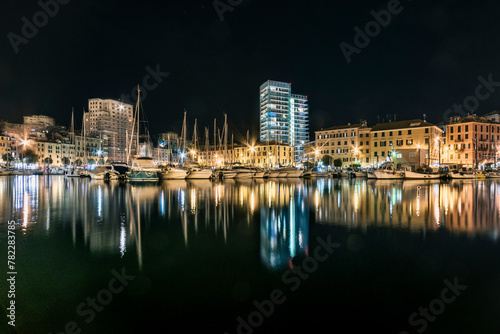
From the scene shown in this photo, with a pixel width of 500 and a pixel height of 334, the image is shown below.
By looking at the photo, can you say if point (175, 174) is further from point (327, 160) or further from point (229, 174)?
point (327, 160)

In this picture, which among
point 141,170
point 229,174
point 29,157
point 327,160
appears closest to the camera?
point 141,170

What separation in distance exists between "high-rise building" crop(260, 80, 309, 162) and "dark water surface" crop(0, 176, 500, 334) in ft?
397

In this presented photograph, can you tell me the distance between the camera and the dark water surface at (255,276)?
434 centimetres

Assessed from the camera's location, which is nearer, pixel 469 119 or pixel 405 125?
pixel 405 125

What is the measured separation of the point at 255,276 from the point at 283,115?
135048mm

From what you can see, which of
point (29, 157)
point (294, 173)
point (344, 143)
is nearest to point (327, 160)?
point (344, 143)

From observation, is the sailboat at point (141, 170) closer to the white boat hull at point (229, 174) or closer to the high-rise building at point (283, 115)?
the white boat hull at point (229, 174)

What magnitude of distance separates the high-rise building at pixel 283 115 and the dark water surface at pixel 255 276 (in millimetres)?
120992

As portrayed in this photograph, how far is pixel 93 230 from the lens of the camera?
9680 millimetres

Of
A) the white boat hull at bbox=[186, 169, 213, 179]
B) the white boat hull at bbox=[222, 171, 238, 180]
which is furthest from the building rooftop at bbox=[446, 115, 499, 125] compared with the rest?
the white boat hull at bbox=[186, 169, 213, 179]

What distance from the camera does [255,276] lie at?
5.86 metres

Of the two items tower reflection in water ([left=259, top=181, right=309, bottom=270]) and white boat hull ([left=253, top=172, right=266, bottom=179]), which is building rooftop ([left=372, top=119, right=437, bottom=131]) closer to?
white boat hull ([left=253, top=172, right=266, bottom=179])

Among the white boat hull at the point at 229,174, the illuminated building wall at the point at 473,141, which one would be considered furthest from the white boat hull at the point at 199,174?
the illuminated building wall at the point at 473,141

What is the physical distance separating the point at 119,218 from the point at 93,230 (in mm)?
2119
